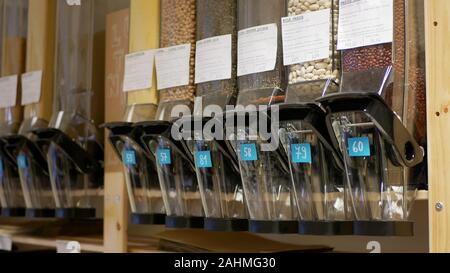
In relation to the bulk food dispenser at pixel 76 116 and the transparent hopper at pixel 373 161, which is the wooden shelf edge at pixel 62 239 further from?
the transparent hopper at pixel 373 161

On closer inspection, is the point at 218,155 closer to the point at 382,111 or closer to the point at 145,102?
the point at 145,102

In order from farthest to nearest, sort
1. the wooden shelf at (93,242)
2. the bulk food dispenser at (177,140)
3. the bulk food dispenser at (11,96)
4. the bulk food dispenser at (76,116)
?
the bulk food dispenser at (11,96) < the bulk food dispenser at (76,116) < the wooden shelf at (93,242) < the bulk food dispenser at (177,140)

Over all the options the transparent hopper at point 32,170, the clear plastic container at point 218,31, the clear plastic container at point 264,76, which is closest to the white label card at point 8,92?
the transparent hopper at point 32,170

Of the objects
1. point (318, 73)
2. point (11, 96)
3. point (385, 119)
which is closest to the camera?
point (385, 119)

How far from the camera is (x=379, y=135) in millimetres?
1110

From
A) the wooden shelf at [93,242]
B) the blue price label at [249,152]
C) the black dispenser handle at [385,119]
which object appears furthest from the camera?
the wooden shelf at [93,242]

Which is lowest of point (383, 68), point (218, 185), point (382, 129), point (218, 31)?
point (218, 185)

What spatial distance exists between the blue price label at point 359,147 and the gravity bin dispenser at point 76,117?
34.1 inches

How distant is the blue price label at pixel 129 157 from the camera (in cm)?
154

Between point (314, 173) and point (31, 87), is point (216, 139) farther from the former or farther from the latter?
point (31, 87)

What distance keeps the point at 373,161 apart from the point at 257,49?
0.33m

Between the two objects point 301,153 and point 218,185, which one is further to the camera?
point 218,185

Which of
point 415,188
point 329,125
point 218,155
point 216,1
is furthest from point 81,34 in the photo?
point 415,188

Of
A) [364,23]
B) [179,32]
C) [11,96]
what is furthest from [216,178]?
[11,96]
